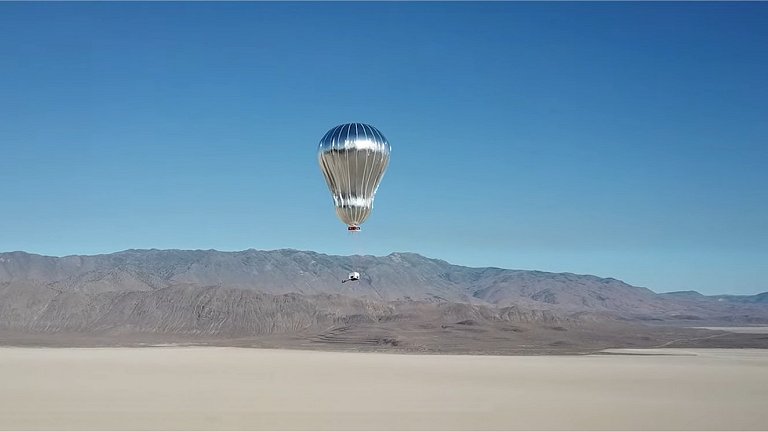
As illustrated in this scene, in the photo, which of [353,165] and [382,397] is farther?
[353,165]

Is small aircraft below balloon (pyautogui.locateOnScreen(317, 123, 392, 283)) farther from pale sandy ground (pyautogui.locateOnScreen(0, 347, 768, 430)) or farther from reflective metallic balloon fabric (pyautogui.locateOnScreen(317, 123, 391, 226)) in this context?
pale sandy ground (pyautogui.locateOnScreen(0, 347, 768, 430))

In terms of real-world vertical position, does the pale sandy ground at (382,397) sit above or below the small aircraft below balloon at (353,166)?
below

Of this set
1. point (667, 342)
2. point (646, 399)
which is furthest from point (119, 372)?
point (667, 342)

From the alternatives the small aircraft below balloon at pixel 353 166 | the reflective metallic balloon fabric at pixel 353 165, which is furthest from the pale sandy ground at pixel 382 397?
the reflective metallic balloon fabric at pixel 353 165

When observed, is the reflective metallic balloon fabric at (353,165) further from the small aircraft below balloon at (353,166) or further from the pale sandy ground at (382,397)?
the pale sandy ground at (382,397)

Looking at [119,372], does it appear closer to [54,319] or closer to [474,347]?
[474,347]

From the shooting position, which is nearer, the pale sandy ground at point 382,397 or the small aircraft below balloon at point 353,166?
the pale sandy ground at point 382,397

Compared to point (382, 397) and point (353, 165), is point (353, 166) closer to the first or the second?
point (353, 165)

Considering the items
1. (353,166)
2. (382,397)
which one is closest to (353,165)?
(353,166)
